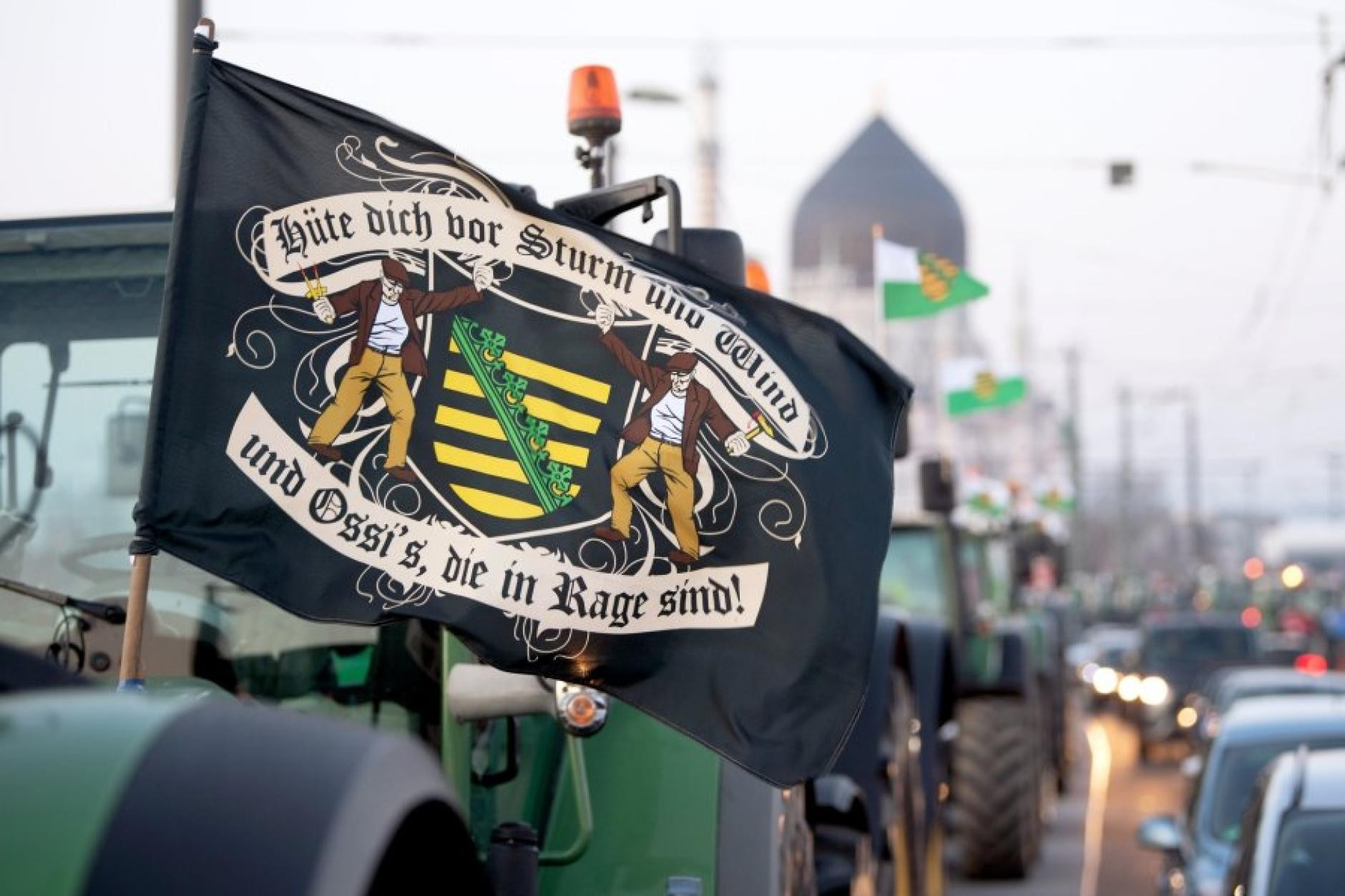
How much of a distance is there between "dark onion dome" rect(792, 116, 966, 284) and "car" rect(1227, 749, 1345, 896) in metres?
64.8

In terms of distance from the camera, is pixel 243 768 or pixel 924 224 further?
pixel 924 224

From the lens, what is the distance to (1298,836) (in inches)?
265

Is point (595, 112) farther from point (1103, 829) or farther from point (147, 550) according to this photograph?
point (1103, 829)

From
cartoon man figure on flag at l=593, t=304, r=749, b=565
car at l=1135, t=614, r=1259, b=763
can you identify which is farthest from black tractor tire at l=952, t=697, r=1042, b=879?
car at l=1135, t=614, r=1259, b=763

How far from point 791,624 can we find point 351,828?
7.83 ft

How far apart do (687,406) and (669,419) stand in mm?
54

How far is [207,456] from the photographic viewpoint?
392 cm

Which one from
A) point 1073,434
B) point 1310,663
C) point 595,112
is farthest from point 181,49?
point 1073,434

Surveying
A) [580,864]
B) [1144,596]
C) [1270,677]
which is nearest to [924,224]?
[1144,596]

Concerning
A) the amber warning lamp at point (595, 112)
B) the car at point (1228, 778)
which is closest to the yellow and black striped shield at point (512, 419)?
the amber warning lamp at point (595, 112)

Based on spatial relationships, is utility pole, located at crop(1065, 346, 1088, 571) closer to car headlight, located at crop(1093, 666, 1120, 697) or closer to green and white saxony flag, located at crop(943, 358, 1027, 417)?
car headlight, located at crop(1093, 666, 1120, 697)

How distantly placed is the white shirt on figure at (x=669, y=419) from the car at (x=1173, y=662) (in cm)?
2475

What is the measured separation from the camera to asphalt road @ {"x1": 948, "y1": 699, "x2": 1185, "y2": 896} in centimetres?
1565

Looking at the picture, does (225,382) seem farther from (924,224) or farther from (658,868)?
(924,224)
